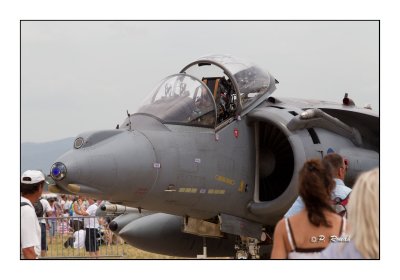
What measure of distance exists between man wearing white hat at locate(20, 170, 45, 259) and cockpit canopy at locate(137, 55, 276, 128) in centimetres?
313

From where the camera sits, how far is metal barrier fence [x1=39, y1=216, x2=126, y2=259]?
54.4 ft

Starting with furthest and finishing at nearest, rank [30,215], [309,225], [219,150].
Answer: [219,150] → [30,215] → [309,225]

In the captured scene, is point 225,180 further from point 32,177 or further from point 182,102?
point 32,177

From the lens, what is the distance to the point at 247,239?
1041cm

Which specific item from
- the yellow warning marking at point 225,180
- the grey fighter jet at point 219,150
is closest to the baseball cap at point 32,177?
the grey fighter jet at point 219,150

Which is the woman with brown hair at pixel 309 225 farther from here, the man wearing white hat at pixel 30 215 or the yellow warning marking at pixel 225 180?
the yellow warning marking at pixel 225 180

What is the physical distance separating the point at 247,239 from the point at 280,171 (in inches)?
39.2

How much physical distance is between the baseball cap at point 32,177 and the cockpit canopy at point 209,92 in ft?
10.1

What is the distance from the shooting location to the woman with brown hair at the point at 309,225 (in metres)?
4.46

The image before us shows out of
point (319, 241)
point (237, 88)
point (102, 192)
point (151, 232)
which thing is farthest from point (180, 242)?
point (319, 241)

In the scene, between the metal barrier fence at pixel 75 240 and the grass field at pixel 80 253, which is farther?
the metal barrier fence at pixel 75 240

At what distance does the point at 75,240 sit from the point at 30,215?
1110 centimetres

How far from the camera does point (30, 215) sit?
6.13 m

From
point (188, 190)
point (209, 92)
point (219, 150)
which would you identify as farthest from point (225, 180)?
point (209, 92)
